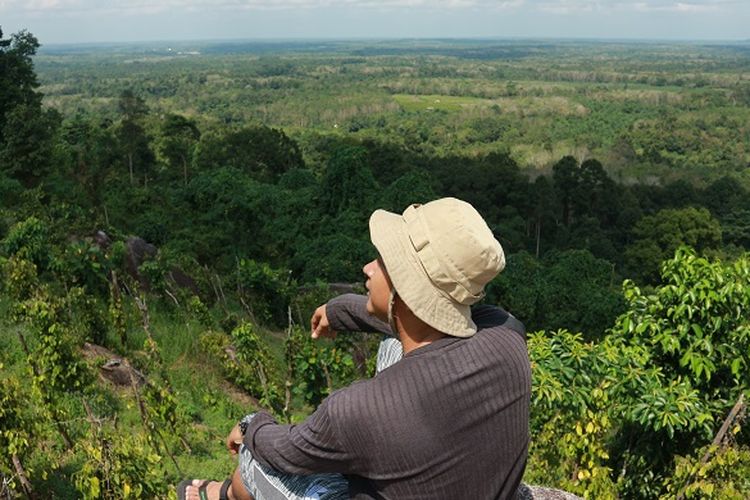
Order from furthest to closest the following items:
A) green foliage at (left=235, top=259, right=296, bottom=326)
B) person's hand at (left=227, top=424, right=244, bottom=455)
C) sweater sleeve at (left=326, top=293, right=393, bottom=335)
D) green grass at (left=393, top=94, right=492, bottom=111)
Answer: green grass at (left=393, top=94, right=492, bottom=111), green foliage at (left=235, top=259, right=296, bottom=326), sweater sleeve at (left=326, top=293, right=393, bottom=335), person's hand at (left=227, top=424, right=244, bottom=455)

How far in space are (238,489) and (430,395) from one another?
102 cm

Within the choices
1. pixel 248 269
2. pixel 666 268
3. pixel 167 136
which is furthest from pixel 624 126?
pixel 666 268

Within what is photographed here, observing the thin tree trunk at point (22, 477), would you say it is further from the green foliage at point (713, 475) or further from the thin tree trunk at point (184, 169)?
the thin tree trunk at point (184, 169)

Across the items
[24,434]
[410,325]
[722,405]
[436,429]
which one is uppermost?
[410,325]

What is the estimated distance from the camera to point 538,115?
87.9 meters

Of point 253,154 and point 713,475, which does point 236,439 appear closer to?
point 713,475

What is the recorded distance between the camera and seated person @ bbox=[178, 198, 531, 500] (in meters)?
1.71

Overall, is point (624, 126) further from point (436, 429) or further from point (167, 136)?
point (436, 429)

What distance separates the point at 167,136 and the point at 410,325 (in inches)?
1376

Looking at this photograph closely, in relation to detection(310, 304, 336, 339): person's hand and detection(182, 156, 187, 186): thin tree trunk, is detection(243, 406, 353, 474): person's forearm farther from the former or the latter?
detection(182, 156, 187, 186): thin tree trunk

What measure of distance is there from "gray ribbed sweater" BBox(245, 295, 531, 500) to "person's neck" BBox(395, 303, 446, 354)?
0.04 metres

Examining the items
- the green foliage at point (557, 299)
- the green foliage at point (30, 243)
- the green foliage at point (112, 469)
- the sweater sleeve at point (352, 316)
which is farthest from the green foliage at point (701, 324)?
the green foliage at point (557, 299)

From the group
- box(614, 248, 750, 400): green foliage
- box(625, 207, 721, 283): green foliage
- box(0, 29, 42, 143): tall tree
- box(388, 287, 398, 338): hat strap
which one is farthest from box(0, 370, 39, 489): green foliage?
box(625, 207, 721, 283): green foliage

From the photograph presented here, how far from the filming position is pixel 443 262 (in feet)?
5.80
